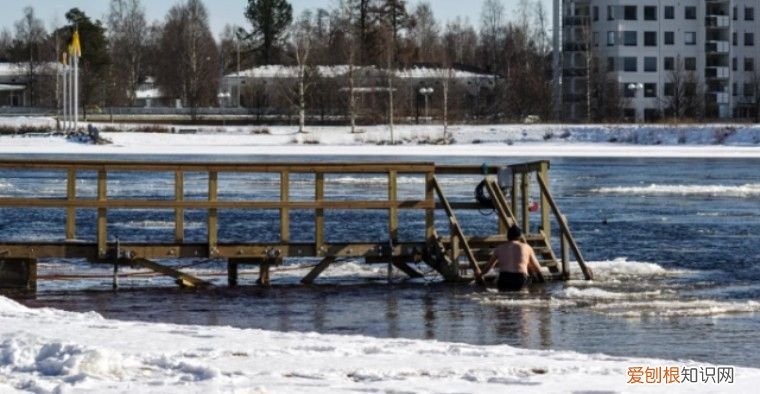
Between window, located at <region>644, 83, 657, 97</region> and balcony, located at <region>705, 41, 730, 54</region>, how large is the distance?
5.79m

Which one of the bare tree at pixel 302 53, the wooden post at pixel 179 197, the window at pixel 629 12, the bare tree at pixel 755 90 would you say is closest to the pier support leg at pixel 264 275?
the wooden post at pixel 179 197

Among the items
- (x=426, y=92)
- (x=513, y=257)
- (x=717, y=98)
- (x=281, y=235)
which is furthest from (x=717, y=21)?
(x=513, y=257)

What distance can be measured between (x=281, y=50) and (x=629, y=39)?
42.6 m

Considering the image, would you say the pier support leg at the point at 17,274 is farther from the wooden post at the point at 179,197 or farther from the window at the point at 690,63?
the window at the point at 690,63

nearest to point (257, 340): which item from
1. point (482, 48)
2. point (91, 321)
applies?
point (91, 321)

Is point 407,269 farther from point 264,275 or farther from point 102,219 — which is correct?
point 102,219

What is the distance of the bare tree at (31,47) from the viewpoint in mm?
155250

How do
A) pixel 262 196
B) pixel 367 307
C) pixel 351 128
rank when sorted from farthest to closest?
pixel 351 128
pixel 262 196
pixel 367 307

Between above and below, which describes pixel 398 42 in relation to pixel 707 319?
above

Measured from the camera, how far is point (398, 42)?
156m

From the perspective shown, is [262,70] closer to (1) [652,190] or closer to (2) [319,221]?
(1) [652,190]

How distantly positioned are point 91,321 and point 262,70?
128 meters

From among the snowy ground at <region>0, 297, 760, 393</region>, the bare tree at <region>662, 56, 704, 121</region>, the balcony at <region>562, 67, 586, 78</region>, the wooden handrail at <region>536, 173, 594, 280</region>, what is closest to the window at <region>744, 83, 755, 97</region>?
the bare tree at <region>662, 56, 704, 121</region>

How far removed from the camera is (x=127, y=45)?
170 metres
